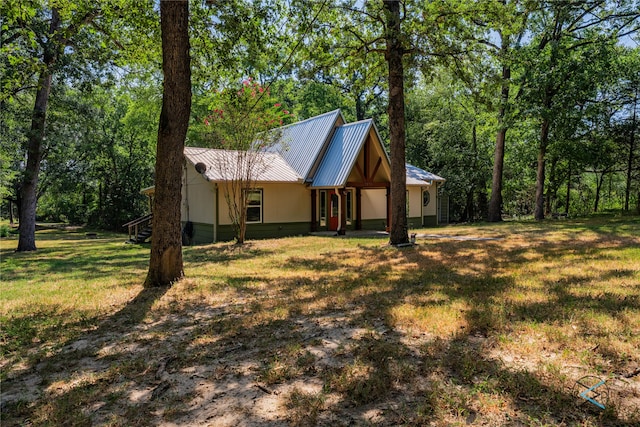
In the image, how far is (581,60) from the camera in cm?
A: 1730

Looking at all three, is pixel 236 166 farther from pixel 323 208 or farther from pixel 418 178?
pixel 418 178

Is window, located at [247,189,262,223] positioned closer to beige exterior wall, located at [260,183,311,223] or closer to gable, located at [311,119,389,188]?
beige exterior wall, located at [260,183,311,223]

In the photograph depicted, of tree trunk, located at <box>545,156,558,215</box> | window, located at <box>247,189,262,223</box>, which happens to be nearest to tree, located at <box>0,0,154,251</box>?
window, located at <box>247,189,262,223</box>

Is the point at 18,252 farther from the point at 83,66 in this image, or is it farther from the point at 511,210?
the point at 511,210

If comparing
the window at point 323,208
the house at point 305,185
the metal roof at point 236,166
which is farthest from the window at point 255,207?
the window at point 323,208

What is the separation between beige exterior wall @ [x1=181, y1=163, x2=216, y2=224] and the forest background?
1763mm

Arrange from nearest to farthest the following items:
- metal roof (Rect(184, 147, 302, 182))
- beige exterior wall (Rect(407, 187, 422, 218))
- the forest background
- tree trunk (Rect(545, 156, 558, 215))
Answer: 1. the forest background
2. metal roof (Rect(184, 147, 302, 182))
3. beige exterior wall (Rect(407, 187, 422, 218))
4. tree trunk (Rect(545, 156, 558, 215))

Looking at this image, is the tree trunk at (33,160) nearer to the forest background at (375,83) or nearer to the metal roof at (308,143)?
the forest background at (375,83)

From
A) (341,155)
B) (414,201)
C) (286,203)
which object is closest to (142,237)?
(286,203)

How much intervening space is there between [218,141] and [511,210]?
81.4 ft

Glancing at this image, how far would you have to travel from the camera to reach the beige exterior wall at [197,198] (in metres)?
16.3

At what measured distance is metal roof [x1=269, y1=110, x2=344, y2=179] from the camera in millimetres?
17844

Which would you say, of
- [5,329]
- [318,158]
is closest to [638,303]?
[5,329]

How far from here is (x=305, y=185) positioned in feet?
57.1
